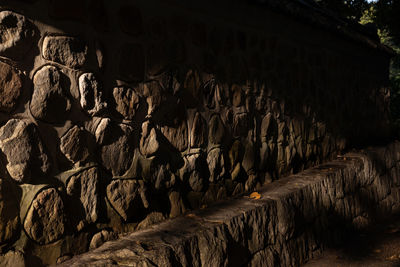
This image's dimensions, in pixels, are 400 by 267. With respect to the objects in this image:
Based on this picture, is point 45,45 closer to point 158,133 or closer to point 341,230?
point 158,133

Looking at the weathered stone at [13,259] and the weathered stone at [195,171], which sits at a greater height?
the weathered stone at [195,171]

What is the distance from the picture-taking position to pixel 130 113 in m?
2.04

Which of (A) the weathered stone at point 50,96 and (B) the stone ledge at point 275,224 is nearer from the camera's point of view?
(A) the weathered stone at point 50,96

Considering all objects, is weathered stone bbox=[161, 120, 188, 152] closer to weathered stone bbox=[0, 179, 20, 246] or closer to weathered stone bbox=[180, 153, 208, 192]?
weathered stone bbox=[180, 153, 208, 192]

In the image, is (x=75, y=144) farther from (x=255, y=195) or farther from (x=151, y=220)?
(x=255, y=195)

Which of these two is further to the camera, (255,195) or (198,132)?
(255,195)

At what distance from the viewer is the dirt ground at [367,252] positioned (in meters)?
3.12

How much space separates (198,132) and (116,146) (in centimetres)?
72

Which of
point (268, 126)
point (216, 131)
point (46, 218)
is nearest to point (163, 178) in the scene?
point (216, 131)

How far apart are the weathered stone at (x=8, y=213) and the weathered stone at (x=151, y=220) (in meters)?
0.71

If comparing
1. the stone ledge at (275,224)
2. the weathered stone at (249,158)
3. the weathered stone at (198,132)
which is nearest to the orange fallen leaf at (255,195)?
the stone ledge at (275,224)

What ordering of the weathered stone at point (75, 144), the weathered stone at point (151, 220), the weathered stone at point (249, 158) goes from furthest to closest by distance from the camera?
the weathered stone at point (249, 158)
the weathered stone at point (151, 220)
the weathered stone at point (75, 144)

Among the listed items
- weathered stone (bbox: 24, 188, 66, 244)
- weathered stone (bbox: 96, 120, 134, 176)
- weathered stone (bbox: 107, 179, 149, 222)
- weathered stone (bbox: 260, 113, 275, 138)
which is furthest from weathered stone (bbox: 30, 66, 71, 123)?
weathered stone (bbox: 260, 113, 275, 138)

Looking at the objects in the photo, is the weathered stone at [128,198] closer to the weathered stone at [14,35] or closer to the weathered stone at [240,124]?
the weathered stone at [14,35]
